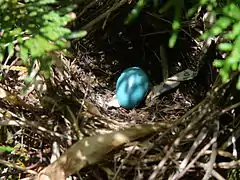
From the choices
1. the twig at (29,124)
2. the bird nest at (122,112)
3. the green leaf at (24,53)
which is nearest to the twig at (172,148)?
the bird nest at (122,112)

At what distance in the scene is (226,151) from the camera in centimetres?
118

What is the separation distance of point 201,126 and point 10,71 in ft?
1.68

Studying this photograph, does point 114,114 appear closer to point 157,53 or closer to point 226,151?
point 157,53

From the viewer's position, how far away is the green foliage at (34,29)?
861mm

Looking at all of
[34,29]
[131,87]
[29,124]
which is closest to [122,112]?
[131,87]

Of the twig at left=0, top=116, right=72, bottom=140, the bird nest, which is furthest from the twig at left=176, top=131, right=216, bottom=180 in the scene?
the twig at left=0, top=116, right=72, bottom=140

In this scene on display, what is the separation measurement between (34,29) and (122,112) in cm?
61

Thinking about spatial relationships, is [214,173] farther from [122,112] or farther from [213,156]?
[122,112]

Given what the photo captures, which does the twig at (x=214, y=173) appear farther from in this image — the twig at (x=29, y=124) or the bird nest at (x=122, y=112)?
the twig at (x=29, y=124)

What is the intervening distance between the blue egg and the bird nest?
0.03 metres

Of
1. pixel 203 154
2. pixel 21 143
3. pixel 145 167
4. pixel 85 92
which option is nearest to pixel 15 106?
pixel 21 143

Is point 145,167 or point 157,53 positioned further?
point 157,53

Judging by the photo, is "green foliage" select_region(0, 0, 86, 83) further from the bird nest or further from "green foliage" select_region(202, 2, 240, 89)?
the bird nest

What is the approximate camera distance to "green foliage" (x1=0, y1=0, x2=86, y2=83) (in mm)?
861
